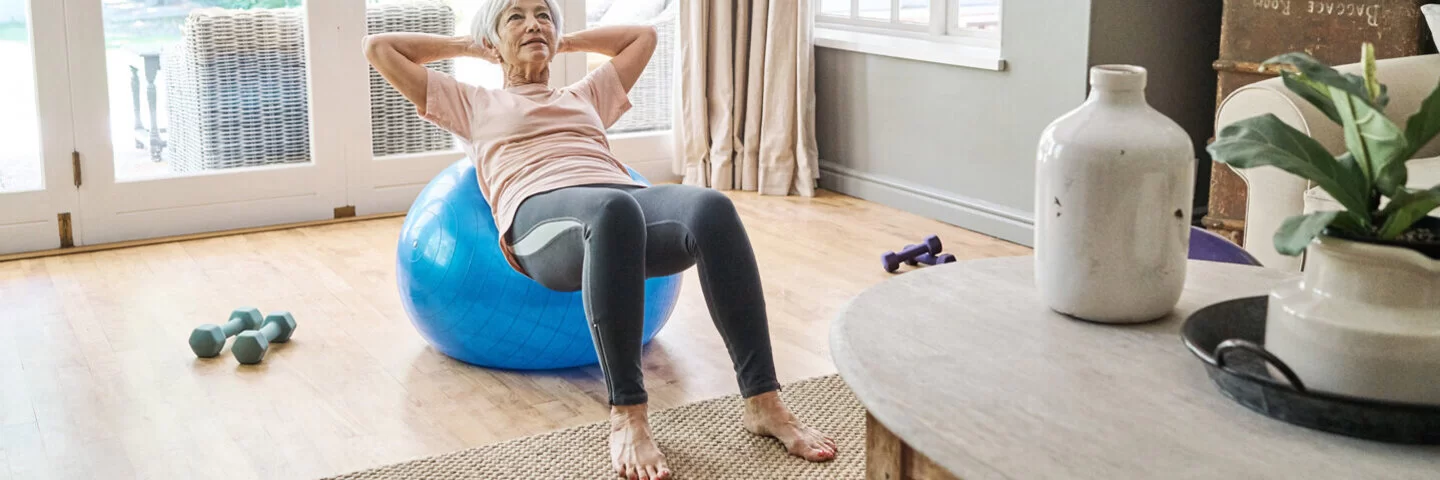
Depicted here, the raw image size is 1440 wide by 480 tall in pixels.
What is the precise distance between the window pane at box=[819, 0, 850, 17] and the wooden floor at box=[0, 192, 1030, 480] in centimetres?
103

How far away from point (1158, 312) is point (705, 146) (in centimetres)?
328

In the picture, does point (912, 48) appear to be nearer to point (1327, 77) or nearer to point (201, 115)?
point (201, 115)

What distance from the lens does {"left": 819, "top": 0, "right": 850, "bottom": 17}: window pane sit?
4.59m

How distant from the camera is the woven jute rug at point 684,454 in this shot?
2133mm

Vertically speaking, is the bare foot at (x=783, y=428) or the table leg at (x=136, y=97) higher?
the table leg at (x=136, y=97)

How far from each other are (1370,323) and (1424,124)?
16 cm

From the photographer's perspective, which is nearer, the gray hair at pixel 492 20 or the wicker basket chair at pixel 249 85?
the gray hair at pixel 492 20

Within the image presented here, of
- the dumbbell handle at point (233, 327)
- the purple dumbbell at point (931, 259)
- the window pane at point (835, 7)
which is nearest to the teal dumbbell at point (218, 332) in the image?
the dumbbell handle at point (233, 327)

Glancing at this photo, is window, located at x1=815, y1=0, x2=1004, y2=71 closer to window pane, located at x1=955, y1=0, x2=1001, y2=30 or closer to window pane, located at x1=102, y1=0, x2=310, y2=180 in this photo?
window pane, located at x1=955, y1=0, x2=1001, y2=30

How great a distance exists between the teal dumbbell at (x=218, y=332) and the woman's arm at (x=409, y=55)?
25.7 inches

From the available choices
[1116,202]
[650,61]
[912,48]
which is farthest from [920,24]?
[1116,202]

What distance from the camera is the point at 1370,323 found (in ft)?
3.58

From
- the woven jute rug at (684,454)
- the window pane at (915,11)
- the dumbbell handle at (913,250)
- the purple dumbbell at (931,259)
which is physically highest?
the window pane at (915,11)

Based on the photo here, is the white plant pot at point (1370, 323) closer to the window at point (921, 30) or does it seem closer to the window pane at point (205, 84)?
the window at point (921, 30)
